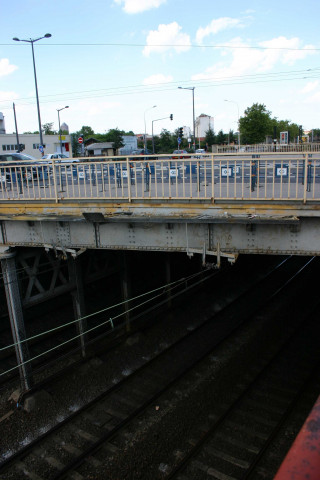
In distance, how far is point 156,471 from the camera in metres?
7.36

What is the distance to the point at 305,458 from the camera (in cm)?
110

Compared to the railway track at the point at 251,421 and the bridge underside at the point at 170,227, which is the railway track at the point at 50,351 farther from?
the railway track at the point at 251,421

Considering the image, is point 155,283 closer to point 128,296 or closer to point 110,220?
point 128,296

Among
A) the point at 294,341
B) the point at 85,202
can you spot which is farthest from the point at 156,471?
the point at 294,341

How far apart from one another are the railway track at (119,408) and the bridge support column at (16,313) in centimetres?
176

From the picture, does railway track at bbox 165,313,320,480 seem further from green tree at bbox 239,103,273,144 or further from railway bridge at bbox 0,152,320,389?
green tree at bbox 239,103,273,144

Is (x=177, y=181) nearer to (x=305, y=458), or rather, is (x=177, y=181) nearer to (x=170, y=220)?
(x=170, y=220)

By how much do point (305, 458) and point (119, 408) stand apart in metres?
9.19

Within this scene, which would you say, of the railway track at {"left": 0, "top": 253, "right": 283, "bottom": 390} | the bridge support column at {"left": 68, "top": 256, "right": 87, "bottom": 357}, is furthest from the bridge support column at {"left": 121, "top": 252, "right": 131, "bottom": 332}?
the bridge support column at {"left": 68, "top": 256, "right": 87, "bottom": 357}

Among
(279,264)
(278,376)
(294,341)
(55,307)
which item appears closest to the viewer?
(278,376)

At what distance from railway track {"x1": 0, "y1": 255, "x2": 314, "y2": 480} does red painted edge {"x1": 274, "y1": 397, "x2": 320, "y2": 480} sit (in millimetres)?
7700

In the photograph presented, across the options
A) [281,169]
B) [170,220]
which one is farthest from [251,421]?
[281,169]

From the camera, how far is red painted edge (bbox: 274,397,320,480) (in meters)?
1.04

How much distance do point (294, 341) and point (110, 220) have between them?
7.84 m
